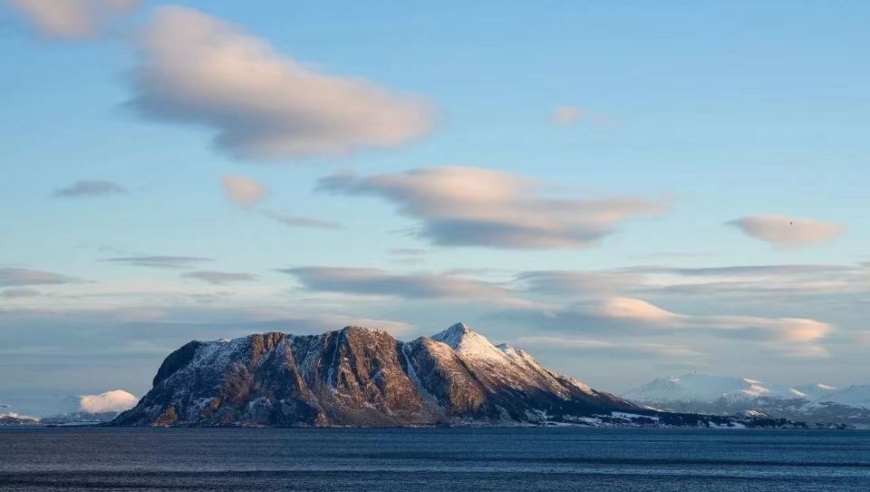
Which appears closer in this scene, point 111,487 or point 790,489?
point 111,487

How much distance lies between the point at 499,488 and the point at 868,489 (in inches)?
2407

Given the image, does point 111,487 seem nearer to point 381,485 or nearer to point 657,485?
point 381,485

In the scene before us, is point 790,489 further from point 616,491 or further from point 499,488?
→ point 499,488

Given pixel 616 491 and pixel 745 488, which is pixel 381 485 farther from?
pixel 745 488

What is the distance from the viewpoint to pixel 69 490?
164 m

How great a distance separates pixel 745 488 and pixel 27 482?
11263 centimetres

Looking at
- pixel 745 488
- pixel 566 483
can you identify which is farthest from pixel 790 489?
pixel 566 483

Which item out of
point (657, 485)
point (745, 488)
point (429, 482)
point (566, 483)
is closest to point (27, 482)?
point (429, 482)

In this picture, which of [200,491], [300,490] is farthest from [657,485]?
[200,491]

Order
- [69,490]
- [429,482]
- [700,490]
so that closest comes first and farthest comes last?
[69,490]
[700,490]
[429,482]

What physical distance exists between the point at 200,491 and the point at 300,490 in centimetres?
1431

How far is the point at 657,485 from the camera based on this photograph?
183875mm

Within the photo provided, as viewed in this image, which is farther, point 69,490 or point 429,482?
point 429,482

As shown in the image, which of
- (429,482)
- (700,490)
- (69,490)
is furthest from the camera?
(429,482)
